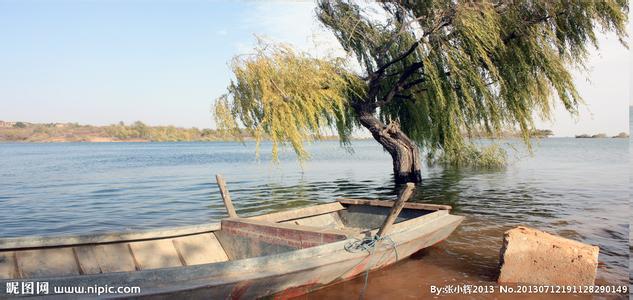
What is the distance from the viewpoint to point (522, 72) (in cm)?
1319

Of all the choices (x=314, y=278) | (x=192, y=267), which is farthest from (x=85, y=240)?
(x=314, y=278)

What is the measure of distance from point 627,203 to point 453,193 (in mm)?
4829

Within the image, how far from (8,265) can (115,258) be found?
1146mm

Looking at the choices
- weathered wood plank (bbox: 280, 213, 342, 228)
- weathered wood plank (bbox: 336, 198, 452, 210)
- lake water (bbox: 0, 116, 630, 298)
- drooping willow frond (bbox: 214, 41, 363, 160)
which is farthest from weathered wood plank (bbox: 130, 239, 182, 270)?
drooping willow frond (bbox: 214, 41, 363, 160)

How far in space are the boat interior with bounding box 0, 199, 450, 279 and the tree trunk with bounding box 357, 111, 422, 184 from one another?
8.31 m

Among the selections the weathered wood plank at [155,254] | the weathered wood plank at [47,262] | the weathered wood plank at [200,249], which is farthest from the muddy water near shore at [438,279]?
the weathered wood plank at [47,262]

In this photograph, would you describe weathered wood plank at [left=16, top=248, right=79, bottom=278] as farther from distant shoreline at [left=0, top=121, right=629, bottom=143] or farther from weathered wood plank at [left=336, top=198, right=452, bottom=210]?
distant shoreline at [left=0, top=121, right=629, bottom=143]

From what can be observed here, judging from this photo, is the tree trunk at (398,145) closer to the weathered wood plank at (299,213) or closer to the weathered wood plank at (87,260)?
the weathered wood plank at (299,213)

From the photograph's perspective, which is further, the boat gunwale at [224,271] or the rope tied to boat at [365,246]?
the rope tied to boat at [365,246]

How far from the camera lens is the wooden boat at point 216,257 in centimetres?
425

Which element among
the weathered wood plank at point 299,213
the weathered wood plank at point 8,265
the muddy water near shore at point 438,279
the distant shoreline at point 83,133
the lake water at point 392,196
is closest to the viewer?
the weathered wood plank at point 8,265

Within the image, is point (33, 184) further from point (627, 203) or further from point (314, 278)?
point (627, 203)

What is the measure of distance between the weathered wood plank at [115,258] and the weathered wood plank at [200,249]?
70 centimetres

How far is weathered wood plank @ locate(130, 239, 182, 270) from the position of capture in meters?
6.10
